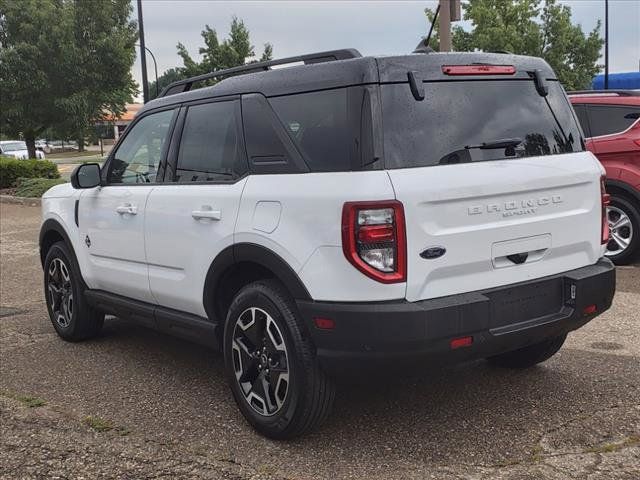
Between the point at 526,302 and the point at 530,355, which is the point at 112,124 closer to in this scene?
the point at 530,355

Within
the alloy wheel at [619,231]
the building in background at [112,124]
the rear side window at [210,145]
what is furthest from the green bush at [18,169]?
the rear side window at [210,145]

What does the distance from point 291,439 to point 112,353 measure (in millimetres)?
2222

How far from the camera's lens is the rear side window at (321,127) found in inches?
124

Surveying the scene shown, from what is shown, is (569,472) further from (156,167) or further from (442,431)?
(156,167)

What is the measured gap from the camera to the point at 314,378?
10.7ft

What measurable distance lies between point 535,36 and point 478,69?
2897 centimetres

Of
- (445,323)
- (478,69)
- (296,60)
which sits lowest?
(445,323)

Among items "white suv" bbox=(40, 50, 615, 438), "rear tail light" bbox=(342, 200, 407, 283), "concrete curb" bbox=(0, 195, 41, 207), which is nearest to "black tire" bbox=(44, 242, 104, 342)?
"white suv" bbox=(40, 50, 615, 438)

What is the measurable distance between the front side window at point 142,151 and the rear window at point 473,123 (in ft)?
5.89

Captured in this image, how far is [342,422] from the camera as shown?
374 cm

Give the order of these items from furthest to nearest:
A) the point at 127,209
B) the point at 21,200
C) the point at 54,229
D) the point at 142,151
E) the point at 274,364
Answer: the point at 21,200 → the point at 54,229 → the point at 142,151 → the point at 127,209 → the point at 274,364

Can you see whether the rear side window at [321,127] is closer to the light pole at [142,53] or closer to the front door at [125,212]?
the front door at [125,212]

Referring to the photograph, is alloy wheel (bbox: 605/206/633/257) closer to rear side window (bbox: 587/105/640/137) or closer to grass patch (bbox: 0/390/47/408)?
rear side window (bbox: 587/105/640/137)

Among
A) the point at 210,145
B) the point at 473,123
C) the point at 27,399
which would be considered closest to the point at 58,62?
the point at 27,399
